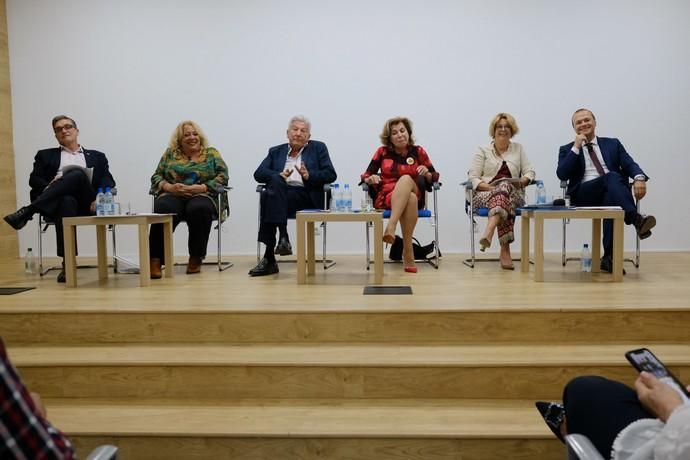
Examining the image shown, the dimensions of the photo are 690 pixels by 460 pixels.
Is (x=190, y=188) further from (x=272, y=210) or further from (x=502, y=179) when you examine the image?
(x=502, y=179)

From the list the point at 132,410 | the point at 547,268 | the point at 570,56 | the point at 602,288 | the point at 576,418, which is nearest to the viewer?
the point at 576,418

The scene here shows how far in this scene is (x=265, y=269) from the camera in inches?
170

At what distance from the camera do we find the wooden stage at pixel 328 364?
2188 mm

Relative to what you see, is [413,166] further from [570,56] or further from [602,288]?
[570,56]

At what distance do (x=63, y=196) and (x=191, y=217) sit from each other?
85cm

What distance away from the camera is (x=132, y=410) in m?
2.42

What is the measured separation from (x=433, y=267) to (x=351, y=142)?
185cm

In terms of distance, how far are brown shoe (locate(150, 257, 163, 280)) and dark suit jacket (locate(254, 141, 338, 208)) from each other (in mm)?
930

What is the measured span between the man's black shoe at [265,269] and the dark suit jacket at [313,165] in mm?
618

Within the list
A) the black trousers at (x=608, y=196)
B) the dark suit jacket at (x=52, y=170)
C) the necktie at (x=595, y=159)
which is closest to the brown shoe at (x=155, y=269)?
the dark suit jacket at (x=52, y=170)

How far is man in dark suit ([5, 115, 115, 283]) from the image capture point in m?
4.10

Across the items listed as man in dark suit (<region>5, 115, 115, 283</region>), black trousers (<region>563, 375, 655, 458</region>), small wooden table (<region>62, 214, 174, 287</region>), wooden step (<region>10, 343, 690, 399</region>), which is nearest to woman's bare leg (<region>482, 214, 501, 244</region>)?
wooden step (<region>10, 343, 690, 399</region>)

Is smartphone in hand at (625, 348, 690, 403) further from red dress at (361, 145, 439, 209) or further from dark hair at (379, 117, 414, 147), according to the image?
dark hair at (379, 117, 414, 147)

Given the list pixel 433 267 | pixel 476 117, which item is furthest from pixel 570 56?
pixel 433 267
